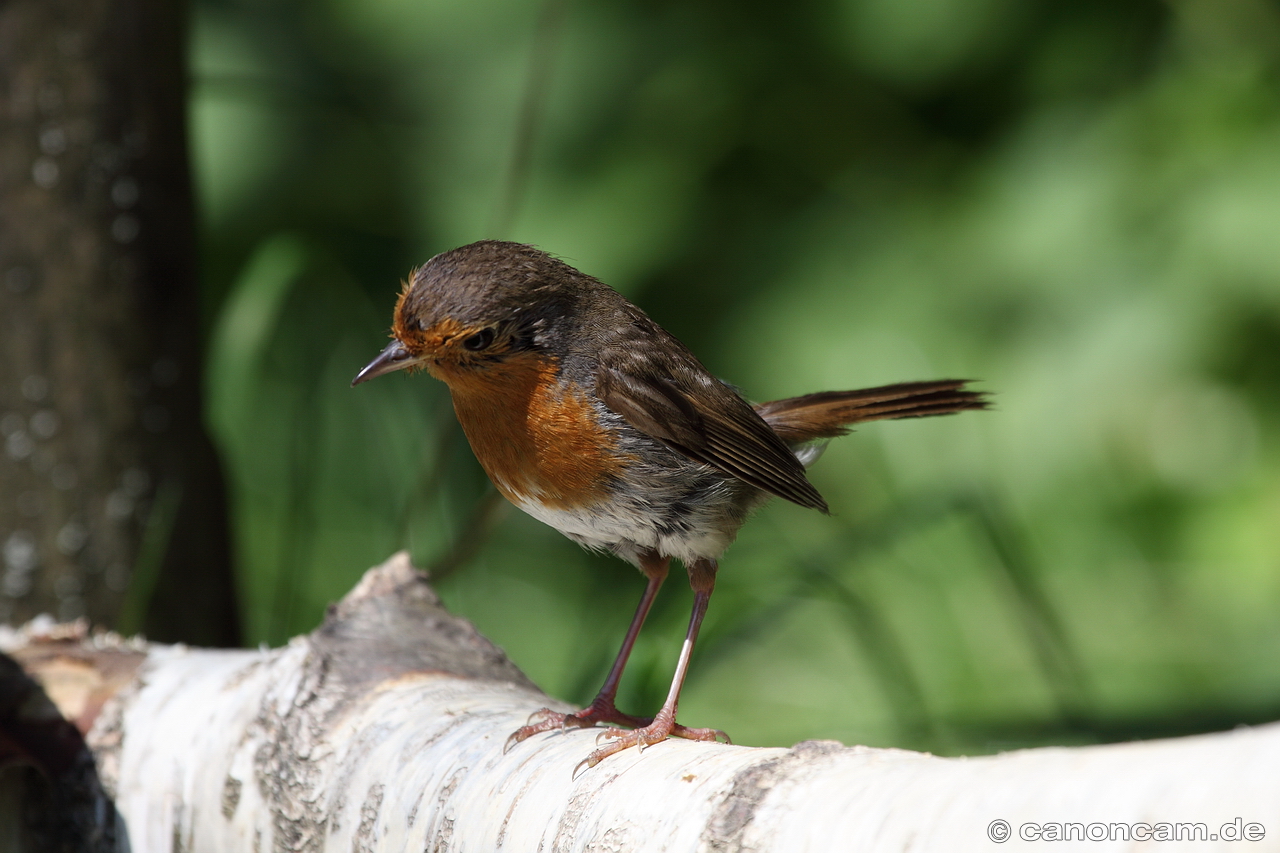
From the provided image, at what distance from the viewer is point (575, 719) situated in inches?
66.9

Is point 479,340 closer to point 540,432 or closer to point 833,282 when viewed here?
point 540,432

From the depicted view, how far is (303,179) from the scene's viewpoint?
14.0ft

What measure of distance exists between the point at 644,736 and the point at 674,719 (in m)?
0.18

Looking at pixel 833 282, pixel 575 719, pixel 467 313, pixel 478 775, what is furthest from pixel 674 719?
pixel 833 282

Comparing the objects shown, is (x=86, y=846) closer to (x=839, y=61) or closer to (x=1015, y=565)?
(x=1015, y=565)

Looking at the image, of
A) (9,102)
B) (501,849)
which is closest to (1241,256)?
(501,849)

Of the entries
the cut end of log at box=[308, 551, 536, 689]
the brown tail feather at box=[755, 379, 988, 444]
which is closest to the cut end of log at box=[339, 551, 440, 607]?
the cut end of log at box=[308, 551, 536, 689]

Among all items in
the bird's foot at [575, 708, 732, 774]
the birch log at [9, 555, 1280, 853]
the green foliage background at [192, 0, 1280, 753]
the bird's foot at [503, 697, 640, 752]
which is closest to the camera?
the birch log at [9, 555, 1280, 853]

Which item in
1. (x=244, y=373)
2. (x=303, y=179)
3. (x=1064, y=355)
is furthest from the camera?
(x=303, y=179)

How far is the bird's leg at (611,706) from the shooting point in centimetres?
150

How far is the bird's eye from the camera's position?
1.71 metres

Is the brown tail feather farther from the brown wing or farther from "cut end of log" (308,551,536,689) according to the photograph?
"cut end of log" (308,551,536,689)

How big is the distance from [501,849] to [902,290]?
288 centimetres

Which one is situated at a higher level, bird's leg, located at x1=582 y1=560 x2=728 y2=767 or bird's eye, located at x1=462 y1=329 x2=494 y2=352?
bird's eye, located at x1=462 y1=329 x2=494 y2=352
